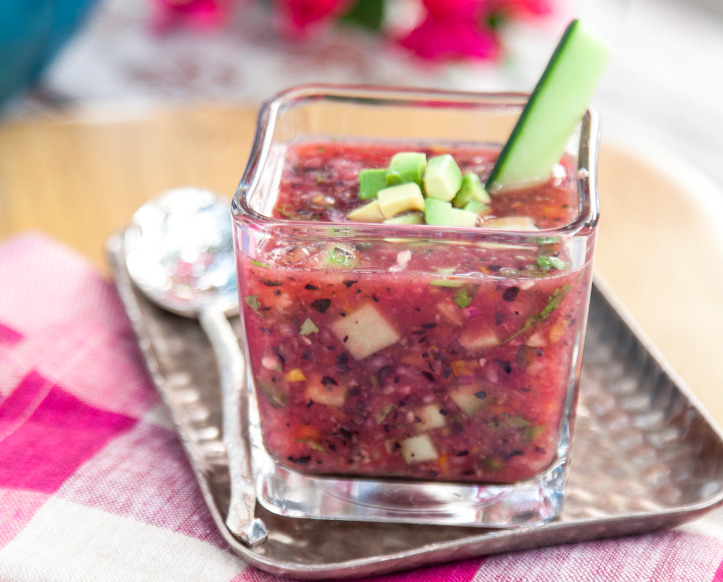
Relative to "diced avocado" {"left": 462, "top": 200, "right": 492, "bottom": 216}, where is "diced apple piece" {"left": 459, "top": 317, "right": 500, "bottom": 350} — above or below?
below

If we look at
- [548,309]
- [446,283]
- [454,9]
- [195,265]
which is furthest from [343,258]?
[454,9]

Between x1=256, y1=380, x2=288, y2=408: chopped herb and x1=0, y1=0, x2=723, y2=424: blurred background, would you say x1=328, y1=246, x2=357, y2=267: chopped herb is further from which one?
x1=0, y1=0, x2=723, y2=424: blurred background

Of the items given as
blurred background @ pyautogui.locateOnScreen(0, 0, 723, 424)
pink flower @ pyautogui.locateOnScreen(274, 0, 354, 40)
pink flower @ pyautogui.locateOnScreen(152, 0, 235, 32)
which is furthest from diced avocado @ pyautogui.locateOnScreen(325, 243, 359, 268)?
pink flower @ pyautogui.locateOnScreen(152, 0, 235, 32)

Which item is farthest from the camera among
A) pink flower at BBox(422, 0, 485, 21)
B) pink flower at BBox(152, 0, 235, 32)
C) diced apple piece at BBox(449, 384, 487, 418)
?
pink flower at BBox(152, 0, 235, 32)

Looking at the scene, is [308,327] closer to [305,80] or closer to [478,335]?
[478,335]

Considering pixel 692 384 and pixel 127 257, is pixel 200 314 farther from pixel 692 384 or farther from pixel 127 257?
pixel 692 384
